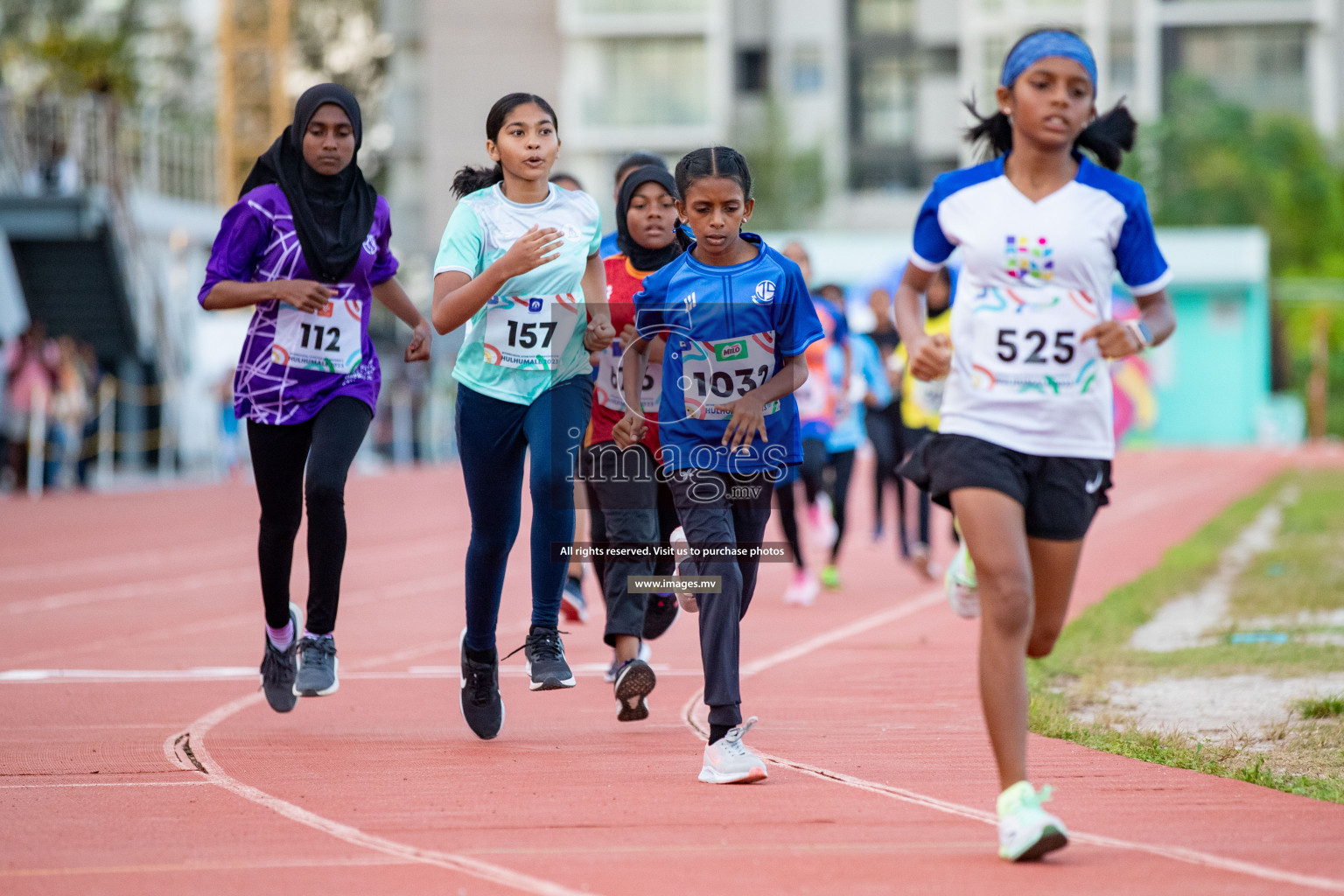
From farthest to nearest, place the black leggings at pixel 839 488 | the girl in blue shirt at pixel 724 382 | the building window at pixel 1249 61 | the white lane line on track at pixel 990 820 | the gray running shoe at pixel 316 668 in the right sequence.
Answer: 1. the building window at pixel 1249 61
2. the black leggings at pixel 839 488
3. the gray running shoe at pixel 316 668
4. the girl in blue shirt at pixel 724 382
5. the white lane line on track at pixel 990 820

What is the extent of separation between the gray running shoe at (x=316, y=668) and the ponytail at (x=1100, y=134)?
3.21 m

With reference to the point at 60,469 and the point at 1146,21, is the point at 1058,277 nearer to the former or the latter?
the point at 60,469

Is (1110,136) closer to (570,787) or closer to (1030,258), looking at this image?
(1030,258)

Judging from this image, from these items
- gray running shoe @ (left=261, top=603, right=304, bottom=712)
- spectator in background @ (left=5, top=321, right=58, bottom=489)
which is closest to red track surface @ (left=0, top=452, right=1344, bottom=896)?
gray running shoe @ (left=261, top=603, right=304, bottom=712)

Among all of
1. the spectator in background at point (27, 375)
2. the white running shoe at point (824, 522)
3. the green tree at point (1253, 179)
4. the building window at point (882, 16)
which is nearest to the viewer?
the white running shoe at point (824, 522)

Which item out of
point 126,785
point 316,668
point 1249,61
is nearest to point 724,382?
point 316,668

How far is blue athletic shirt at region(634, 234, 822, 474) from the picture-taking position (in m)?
6.16

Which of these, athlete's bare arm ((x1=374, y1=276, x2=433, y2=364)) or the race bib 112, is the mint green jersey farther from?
the race bib 112

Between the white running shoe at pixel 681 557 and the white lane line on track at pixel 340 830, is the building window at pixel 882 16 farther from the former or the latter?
A: the white lane line on track at pixel 340 830

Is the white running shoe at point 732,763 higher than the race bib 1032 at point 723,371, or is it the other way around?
the race bib 1032 at point 723,371

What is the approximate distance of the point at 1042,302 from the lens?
5.00 meters

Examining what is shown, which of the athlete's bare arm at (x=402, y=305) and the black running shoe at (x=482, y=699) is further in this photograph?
the athlete's bare arm at (x=402, y=305)

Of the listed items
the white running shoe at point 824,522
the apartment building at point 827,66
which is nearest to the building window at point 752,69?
the apartment building at point 827,66

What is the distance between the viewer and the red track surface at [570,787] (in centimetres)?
471
